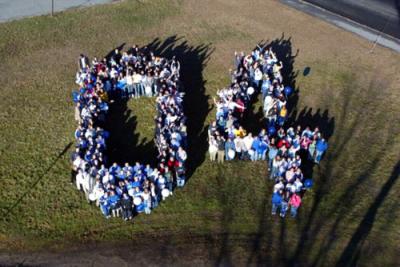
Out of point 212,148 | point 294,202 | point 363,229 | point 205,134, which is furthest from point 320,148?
point 205,134

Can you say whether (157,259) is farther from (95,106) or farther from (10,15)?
(10,15)

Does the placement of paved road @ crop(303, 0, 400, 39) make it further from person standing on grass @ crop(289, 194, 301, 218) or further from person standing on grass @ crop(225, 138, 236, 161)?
person standing on grass @ crop(289, 194, 301, 218)

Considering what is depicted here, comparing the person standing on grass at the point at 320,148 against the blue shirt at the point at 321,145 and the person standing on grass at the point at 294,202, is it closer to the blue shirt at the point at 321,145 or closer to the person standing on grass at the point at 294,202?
the blue shirt at the point at 321,145

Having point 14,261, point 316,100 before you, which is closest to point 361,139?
point 316,100

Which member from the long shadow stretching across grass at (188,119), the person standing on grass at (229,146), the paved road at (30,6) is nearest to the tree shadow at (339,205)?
the person standing on grass at (229,146)

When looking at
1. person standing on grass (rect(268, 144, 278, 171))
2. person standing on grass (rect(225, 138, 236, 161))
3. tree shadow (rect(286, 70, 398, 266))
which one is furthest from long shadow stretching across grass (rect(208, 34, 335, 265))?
person standing on grass (rect(225, 138, 236, 161))

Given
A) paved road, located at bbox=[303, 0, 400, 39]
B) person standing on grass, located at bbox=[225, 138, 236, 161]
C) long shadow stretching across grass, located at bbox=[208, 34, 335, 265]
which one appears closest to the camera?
long shadow stretching across grass, located at bbox=[208, 34, 335, 265]
